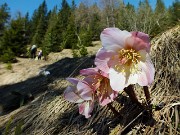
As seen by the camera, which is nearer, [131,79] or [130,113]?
[131,79]

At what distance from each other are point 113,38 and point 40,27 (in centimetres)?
4467

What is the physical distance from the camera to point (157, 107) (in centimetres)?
158

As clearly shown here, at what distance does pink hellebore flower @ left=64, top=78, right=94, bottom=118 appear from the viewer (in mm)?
1365

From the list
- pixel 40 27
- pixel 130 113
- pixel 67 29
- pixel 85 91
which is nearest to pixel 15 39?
pixel 67 29

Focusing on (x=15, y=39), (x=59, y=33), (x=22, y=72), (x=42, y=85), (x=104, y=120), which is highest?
(x=104, y=120)

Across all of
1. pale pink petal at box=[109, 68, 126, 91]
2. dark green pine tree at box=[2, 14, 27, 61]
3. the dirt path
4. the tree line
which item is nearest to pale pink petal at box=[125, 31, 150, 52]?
pale pink petal at box=[109, 68, 126, 91]

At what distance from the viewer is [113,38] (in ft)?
4.02

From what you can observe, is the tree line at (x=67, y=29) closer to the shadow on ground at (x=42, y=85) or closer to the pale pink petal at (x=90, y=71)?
the shadow on ground at (x=42, y=85)

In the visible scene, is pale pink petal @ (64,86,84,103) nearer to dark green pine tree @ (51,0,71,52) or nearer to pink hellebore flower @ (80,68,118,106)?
pink hellebore flower @ (80,68,118,106)

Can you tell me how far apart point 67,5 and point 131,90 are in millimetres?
56032

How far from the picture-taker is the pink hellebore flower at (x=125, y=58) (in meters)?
1.21

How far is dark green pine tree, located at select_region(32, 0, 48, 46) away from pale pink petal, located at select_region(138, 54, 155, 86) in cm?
3980

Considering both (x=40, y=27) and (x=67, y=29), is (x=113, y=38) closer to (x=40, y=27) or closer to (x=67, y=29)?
(x=67, y=29)

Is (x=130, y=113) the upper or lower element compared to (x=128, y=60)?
lower
